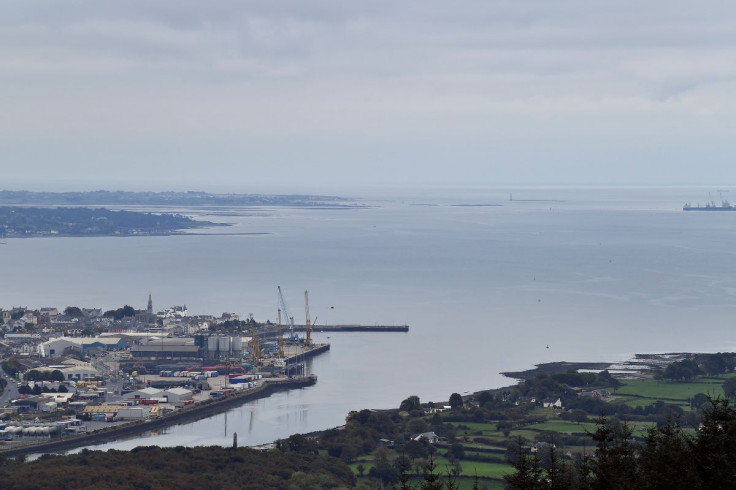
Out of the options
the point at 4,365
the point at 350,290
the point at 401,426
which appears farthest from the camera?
the point at 350,290

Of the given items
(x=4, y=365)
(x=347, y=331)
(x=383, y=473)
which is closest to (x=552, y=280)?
(x=347, y=331)

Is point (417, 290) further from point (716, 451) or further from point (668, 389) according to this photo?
point (716, 451)

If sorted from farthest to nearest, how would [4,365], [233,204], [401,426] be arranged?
[233,204]
[4,365]
[401,426]

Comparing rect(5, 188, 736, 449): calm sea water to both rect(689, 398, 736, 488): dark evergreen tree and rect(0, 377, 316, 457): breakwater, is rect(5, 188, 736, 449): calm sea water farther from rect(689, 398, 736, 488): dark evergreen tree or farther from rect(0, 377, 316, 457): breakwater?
rect(689, 398, 736, 488): dark evergreen tree

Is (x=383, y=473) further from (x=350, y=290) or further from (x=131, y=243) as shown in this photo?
(x=131, y=243)

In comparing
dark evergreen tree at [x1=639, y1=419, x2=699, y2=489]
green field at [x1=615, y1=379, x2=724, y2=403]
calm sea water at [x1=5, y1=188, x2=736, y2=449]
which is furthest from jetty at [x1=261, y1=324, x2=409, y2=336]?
dark evergreen tree at [x1=639, y1=419, x2=699, y2=489]

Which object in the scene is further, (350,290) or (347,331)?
(350,290)
